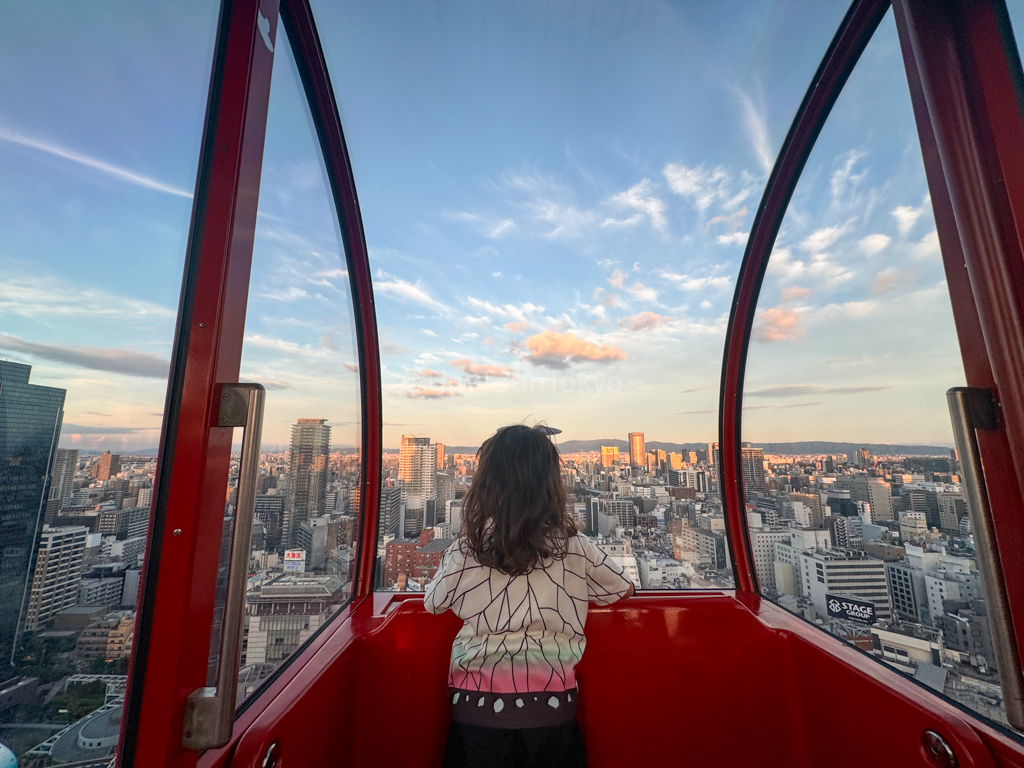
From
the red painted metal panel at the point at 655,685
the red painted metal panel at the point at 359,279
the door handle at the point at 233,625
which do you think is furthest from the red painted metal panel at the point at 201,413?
the red painted metal panel at the point at 655,685

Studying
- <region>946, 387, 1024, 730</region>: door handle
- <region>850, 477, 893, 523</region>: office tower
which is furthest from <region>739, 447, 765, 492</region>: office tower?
<region>946, 387, 1024, 730</region>: door handle

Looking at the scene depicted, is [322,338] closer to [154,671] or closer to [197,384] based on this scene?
[197,384]

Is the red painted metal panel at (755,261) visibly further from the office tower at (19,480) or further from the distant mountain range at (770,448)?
the office tower at (19,480)

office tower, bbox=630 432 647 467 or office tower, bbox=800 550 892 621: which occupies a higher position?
office tower, bbox=630 432 647 467

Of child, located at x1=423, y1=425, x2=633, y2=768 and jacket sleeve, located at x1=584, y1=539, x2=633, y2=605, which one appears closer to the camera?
child, located at x1=423, y1=425, x2=633, y2=768

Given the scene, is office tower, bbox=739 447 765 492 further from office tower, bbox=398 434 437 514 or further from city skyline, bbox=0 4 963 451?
office tower, bbox=398 434 437 514

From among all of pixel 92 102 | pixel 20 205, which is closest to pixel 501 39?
pixel 92 102
